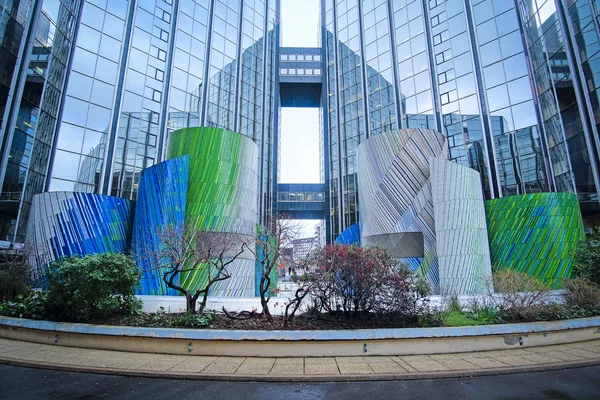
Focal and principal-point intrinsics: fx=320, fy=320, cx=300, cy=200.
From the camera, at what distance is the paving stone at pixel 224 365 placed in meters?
5.96

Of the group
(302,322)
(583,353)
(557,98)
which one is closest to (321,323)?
(302,322)

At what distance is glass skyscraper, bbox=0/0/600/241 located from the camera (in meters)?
24.4

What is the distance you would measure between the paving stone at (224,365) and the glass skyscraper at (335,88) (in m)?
25.5

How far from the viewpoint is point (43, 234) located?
15.7m

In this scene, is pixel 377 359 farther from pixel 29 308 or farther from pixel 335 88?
pixel 335 88

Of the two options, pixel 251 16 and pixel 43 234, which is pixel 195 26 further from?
pixel 43 234

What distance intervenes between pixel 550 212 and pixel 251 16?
43096 mm

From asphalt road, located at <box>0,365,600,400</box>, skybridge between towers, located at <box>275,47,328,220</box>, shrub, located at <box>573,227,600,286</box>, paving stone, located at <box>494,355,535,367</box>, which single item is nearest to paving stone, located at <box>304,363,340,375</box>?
asphalt road, located at <box>0,365,600,400</box>

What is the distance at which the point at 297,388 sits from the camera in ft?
17.6

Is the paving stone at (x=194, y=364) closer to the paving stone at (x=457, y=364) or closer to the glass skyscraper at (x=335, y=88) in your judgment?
the paving stone at (x=457, y=364)

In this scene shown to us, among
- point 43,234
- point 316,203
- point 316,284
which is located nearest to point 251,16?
point 316,203

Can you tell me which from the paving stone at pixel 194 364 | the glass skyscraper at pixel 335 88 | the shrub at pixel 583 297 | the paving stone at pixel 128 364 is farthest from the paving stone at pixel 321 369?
the glass skyscraper at pixel 335 88

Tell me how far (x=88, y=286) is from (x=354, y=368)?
6800 mm

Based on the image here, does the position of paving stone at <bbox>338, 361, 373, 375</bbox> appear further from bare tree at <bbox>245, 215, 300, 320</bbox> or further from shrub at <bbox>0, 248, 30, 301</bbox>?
shrub at <bbox>0, 248, 30, 301</bbox>
